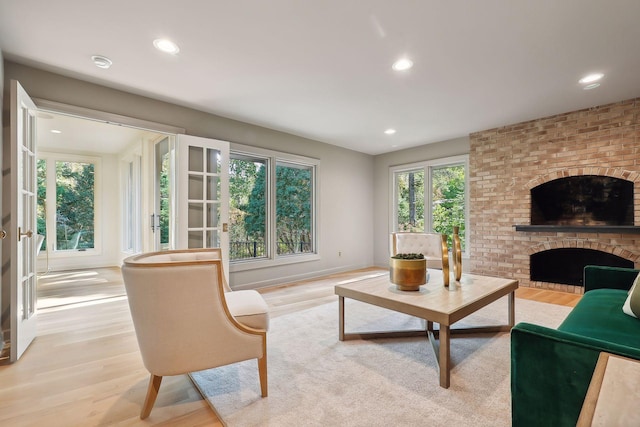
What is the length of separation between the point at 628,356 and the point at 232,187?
418 cm

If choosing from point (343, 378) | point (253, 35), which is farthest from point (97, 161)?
point (343, 378)

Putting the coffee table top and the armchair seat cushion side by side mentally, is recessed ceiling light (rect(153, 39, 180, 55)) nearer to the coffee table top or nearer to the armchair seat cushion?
the armchair seat cushion

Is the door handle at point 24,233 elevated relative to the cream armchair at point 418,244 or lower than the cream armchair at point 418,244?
elevated

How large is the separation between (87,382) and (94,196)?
18.6ft

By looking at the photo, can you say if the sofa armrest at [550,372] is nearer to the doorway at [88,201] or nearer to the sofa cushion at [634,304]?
the sofa cushion at [634,304]

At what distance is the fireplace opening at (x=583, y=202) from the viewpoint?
12.6 ft

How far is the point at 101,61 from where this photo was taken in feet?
8.54

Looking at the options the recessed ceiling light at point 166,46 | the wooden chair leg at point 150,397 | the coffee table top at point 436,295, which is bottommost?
the wooden chair leg at point 150,397

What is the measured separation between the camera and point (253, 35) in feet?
7.47

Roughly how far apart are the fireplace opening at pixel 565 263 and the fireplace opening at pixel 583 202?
407 mm

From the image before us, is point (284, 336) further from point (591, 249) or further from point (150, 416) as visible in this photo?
point (591, 249)

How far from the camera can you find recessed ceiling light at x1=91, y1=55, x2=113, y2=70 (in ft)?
8.36

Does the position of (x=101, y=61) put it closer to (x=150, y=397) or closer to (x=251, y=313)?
(x=251, y=313)

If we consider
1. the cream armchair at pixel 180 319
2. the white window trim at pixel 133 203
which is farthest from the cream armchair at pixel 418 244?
the white window trim at pixel 133 203
